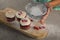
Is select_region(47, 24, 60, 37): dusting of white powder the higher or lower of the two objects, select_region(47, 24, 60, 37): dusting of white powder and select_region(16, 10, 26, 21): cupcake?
the lower

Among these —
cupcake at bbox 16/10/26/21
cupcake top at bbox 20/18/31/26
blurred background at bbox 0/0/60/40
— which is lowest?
blurred background at bbox 0/0/60/40

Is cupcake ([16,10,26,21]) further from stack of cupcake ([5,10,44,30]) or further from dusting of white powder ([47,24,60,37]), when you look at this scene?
dusting of white powder ([47,24,60,37])

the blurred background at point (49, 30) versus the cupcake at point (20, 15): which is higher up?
the cupcake at point (20, 15)

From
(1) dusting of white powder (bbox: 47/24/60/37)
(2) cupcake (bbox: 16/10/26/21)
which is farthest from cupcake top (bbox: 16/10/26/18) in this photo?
(1) dusting of white powder (bbox: 47/24/60/37)

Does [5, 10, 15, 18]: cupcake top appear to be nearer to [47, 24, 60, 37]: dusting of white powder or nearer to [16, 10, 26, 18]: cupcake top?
[16, 10, 26, 18]: cupcake top

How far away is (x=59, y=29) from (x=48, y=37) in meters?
0.06

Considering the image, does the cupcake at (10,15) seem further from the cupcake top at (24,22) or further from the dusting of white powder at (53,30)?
the dusting of white powder at (53,30)

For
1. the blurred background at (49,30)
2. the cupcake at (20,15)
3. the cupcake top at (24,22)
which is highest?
the cupcake at (20,15)

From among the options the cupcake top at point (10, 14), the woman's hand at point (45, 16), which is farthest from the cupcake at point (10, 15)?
the woman's hand at point (45, 16)

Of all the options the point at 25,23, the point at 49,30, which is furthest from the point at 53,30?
the point at 25,23

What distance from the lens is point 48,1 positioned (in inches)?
30.6

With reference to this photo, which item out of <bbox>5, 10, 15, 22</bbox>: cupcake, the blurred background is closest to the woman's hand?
the blurred background

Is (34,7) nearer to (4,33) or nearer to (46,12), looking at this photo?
(46,12)

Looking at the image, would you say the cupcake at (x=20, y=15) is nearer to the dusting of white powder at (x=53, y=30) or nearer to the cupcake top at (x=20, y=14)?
the cupcake top at (x=20, y=14)
